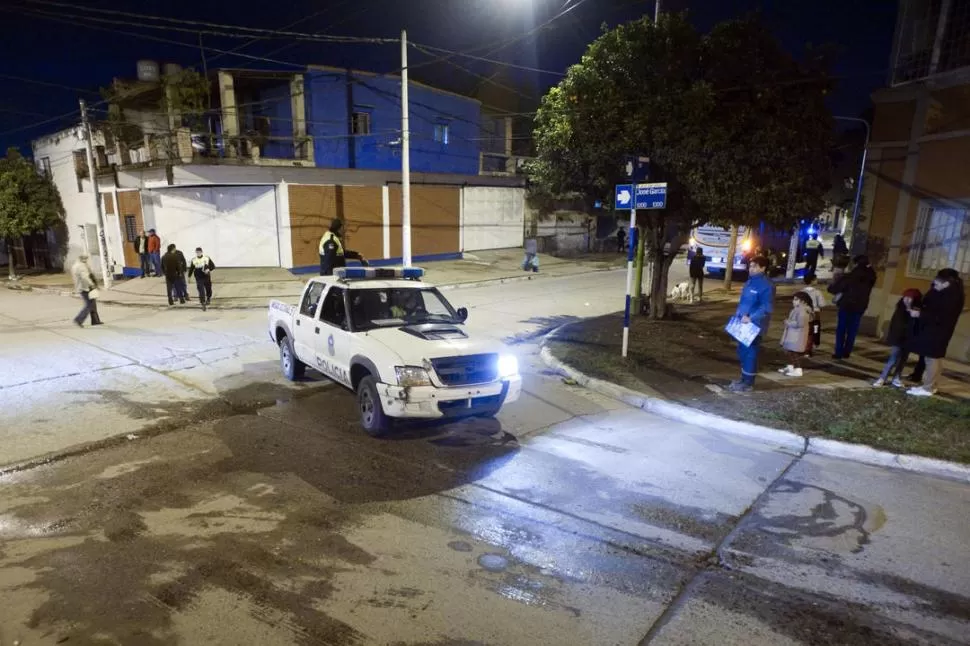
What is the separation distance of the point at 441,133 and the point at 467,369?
22.1 metres

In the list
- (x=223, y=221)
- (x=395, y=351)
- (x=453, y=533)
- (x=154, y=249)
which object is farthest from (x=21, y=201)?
(x=453, y=533)

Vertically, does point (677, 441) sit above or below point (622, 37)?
below

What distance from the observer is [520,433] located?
6.58 meters

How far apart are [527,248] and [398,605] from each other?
21132 millimetres

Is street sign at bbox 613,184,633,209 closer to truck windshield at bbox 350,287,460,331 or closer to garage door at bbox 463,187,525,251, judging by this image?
truck windshield at bbox 350,287,460,331

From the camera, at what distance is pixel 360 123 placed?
2258 cm

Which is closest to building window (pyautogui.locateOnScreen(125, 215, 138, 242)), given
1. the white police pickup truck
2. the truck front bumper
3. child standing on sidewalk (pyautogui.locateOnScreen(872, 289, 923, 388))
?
the white police pickup truck

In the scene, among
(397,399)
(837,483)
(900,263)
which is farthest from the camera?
(900,263)

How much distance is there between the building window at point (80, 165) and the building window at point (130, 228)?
4591 millimetres

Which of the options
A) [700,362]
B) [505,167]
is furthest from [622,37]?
[505,167]

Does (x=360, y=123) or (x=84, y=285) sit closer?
(x=84, y=285)

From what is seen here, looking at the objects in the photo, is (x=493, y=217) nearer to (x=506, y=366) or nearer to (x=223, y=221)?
(x=223, y=221)

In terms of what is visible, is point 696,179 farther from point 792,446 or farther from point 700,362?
point 792,446

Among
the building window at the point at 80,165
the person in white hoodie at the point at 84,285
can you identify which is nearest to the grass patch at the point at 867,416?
the person in white hoodie at the point at 84,285
